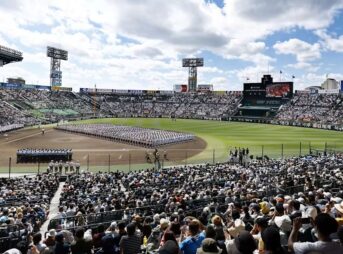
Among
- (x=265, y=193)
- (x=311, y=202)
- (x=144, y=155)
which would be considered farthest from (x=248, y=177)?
(x=144, y=155)

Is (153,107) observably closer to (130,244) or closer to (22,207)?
(22,207)

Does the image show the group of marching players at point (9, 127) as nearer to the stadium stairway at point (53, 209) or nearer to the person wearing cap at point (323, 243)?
the stadium stairway at point (53, 209)

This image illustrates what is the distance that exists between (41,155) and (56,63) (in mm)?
105519

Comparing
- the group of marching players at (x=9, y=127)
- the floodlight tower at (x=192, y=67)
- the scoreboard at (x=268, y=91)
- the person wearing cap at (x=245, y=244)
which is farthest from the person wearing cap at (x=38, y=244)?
the floodlight tower at (x=192, y=67)

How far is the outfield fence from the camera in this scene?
126 ft

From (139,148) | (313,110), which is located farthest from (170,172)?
(313,110)

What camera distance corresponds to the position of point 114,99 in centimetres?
14125

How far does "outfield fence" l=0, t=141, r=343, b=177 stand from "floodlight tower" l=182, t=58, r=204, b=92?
334ft

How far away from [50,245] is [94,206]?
8.35 meters

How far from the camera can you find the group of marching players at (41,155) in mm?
41531

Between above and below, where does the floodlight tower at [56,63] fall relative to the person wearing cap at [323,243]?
above

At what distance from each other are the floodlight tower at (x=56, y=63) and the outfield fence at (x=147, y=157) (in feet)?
317

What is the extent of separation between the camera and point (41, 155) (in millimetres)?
41562

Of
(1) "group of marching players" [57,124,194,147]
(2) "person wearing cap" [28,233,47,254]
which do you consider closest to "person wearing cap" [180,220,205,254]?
(2) "person wearing cap" [28,233,47,254]
